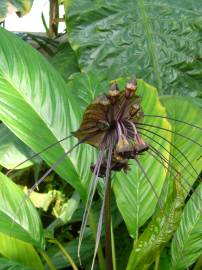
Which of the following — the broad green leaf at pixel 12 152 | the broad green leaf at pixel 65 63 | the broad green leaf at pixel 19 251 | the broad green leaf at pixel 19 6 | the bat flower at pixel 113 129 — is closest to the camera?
the bat flower at pixel 113 129

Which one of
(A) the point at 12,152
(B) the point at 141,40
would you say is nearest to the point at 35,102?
(A) the point at 12,152

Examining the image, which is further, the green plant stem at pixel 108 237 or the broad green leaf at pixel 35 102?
the broad green leaf at pixel 35 102

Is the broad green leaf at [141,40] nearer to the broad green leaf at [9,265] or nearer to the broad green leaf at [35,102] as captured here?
the broad green leaf at [35,102]

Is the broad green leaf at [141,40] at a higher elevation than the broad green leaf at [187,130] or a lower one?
higher

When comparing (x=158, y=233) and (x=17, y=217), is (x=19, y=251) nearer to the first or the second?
(x=17, y=217)

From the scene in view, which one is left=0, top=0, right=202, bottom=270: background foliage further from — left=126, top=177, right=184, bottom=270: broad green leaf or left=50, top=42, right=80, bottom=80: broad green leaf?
left=50, top=42, right=80, bottom=80: broad green leaf

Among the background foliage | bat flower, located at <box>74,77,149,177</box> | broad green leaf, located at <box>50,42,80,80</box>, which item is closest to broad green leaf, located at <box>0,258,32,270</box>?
the background foliage

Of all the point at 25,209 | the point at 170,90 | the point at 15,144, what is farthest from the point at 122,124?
the point at 170,90

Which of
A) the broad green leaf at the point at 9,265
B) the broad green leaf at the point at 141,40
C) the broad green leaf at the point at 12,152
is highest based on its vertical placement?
the broad green leaf at the point at 141,40

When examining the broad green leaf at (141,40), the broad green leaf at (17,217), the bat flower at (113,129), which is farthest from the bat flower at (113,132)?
the broad green leaf at (141,40)
